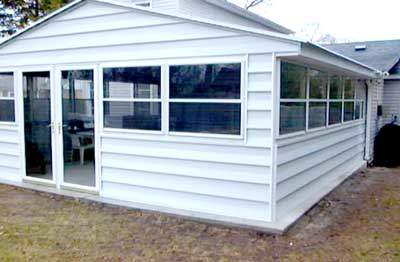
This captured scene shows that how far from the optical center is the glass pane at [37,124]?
22.8ft

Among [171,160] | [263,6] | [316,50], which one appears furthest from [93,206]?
[263,6]

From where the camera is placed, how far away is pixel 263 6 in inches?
1000

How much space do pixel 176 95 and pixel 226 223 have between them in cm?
186

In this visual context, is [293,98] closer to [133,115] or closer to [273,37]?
[273,37]

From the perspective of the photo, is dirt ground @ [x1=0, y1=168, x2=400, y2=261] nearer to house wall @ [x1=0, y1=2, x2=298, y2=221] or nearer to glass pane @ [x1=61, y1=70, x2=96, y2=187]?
house wall @ [x1=0, y1=2, x2=298, y2=221]

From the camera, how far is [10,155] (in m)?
7.59

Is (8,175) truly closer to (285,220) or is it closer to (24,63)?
(24,63)

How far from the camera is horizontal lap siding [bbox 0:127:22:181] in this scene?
7.44m

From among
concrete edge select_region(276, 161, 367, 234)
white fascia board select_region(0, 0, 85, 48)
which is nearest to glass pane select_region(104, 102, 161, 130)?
white fascia board select_region(0, 0, 85, 48)

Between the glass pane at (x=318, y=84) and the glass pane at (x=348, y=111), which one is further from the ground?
the glass pane at (x=318, y=84)

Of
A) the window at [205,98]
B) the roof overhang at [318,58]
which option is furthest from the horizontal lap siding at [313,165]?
the roof overhang at [318,58]

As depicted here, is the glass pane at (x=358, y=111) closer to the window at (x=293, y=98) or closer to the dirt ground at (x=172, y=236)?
the dirt ground at (x=172, y=236)

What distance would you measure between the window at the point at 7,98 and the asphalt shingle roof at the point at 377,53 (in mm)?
10352

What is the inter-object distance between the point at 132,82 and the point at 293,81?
2399 millimetres
